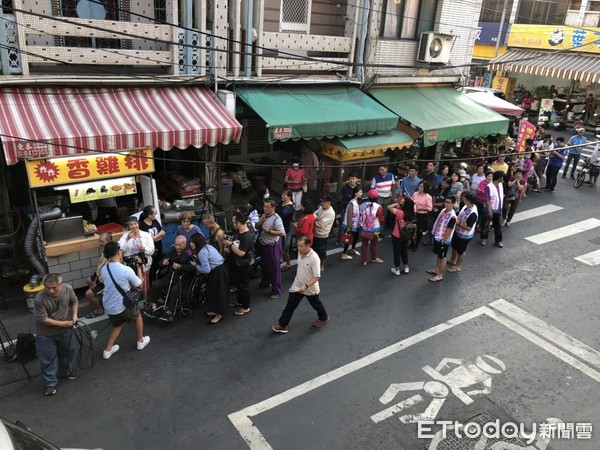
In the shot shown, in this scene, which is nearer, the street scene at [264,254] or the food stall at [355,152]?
the street scene at [264,254]

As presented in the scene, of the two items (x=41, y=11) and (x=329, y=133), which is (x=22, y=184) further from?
(x=329, y=133)

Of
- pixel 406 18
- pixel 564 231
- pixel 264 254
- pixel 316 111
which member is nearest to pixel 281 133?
pixel 316 111

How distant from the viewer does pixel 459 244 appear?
9.91 meters

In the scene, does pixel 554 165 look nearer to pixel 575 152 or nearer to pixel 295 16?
pixel 575 152

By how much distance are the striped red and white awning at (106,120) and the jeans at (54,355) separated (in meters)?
3.09

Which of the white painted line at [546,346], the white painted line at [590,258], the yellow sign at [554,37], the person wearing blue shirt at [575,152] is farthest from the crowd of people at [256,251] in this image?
the yellow sign at [554,37]

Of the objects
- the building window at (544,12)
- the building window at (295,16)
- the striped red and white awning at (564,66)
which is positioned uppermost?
the building window at (544,12)

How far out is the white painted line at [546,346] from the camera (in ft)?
23.5

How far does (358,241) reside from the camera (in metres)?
11.7

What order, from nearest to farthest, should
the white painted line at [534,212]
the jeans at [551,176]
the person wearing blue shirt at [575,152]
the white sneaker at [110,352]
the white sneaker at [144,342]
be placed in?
the white sneaker at [110,352]
the white sneaker at [144,342]
the white painted line at [534,212]
the jeans at [551,176]
the person wearing blue shirt at [575,152]

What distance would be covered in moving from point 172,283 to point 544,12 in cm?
2988

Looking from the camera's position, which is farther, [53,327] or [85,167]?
[85,167]

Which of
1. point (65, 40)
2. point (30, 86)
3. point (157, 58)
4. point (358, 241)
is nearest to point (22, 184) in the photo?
point (30, 86)

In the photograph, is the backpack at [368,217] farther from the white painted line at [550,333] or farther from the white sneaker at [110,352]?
the white sneaker at [110,352]
